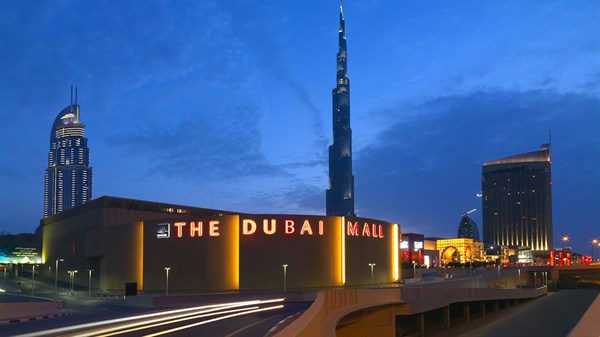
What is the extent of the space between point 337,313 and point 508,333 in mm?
27041

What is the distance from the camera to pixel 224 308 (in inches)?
1914

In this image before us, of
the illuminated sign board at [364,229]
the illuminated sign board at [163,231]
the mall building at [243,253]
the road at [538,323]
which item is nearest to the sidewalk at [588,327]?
the road at [538,323]

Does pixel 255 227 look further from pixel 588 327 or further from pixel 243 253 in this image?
pixel 588 327

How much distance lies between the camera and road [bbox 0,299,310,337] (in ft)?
98.9

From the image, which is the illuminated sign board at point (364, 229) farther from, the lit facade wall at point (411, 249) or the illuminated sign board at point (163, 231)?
the lit facade wall at point (411, 249)

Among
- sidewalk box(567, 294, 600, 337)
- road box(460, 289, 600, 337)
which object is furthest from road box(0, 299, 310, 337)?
road box(460, 289, 600, 337)

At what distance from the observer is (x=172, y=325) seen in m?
34.5

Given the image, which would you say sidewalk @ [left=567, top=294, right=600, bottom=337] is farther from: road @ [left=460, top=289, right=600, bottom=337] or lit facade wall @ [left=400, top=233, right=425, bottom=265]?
lit facade wall @ [left=400, top=233, right=425, bottom=265]

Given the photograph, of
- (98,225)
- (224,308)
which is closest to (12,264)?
(98,225)

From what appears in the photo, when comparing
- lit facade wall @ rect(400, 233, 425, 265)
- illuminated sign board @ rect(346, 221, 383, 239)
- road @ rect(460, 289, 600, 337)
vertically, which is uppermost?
illuminated sign board @ rect(346, 221, 383, 239)

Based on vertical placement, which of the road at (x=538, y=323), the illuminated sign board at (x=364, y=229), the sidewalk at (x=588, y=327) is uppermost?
the illuminated sign board at (x=364, y=229)

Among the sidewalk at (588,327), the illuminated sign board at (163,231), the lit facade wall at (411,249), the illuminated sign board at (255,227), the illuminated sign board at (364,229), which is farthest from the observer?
the lit facade wall at (411,249)

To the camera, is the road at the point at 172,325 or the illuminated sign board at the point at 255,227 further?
the illuminated sign board at the point at 255,227

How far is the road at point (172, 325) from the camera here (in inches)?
1187
